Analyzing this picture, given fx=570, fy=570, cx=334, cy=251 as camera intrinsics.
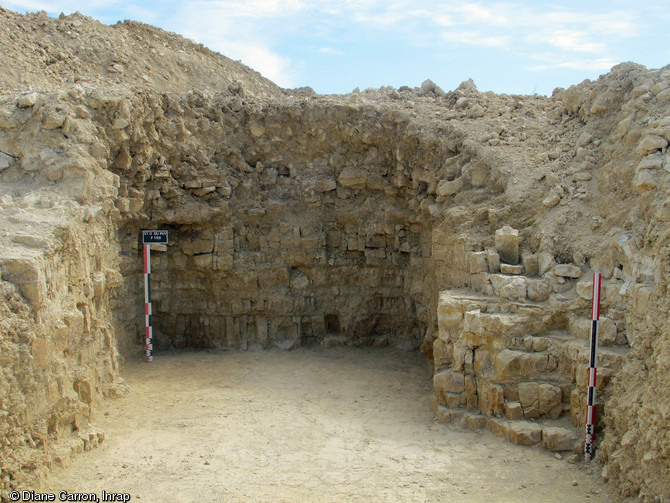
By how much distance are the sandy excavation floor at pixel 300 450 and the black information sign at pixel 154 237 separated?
2.08m

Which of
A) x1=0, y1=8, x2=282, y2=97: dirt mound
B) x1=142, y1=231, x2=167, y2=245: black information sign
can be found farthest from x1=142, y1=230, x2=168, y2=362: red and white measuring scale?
x1=0, y1=8, x2=282, y2=97: dirt mound

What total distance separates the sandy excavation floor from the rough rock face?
1.19 ft

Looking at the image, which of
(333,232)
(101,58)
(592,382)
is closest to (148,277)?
(333,232)

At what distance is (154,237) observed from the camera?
934cm

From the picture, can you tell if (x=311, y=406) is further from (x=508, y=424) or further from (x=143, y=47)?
(x=143, y=47)

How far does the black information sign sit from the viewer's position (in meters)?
9.30

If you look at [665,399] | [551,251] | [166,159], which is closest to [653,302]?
[665,399]

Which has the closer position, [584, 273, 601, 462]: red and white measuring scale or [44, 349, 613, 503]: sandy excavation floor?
[44, 349, 613, 503]: sandy excavation floor

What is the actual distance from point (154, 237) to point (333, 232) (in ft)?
10.5

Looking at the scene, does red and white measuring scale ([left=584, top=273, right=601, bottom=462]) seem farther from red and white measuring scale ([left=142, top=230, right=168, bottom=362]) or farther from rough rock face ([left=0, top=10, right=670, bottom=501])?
red and white measuring scale ([left=142, top=230, right=168, bottom=362])

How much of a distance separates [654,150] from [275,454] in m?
5.68
